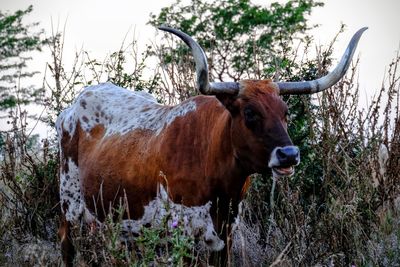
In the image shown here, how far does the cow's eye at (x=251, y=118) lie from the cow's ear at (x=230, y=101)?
11cm

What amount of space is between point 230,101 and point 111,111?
1.86m

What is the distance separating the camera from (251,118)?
4.17 m

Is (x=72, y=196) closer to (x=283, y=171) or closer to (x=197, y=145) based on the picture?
(x=197, y=145)

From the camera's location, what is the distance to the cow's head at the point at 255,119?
3.96 meters

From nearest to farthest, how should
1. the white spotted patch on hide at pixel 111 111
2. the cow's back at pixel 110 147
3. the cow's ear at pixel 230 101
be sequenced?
the cow's ear at pixel 230 101
the cow's back at pixel 110 147
the white spotted patch on hide at pixel 111 111

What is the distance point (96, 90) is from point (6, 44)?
2093 centimetres

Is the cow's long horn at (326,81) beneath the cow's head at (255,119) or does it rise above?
above

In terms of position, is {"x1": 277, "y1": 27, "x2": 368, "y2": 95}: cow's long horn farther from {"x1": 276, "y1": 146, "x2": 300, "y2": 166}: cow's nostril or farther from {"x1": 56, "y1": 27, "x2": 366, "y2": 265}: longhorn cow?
{"x1": 276, "y1": 146, "x2": 300, "y2": 166}: cow's nostril

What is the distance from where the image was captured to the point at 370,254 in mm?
4711

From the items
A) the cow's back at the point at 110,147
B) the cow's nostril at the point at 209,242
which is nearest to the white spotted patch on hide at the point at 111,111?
the cow's back at the point at 110,147

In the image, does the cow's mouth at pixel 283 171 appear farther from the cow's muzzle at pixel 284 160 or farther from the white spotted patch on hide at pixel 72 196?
the white spotted patch on hide at pixel 72 196

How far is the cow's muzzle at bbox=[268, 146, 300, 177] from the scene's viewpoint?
3865 millimetres

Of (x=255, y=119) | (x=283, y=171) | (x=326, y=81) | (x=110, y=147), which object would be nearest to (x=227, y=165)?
(x=255, y=119)

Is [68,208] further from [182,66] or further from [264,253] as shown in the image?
[182,66]
